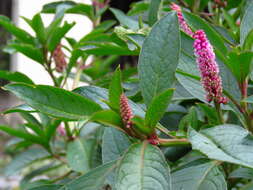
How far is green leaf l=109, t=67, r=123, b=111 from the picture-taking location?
61 centimetres

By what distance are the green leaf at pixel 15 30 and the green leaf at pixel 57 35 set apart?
7 cm

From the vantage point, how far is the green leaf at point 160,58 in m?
0.65

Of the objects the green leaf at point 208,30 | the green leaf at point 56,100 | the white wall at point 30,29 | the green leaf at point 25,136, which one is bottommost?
the white wall at point 30,29

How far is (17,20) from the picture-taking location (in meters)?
7.46

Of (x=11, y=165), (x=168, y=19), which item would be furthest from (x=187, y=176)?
(x=11, y=165)

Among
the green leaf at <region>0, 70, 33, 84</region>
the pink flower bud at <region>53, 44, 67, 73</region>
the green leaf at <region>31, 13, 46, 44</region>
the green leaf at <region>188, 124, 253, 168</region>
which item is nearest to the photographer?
the green leaf at <region>188, 124, 253, 168</region>

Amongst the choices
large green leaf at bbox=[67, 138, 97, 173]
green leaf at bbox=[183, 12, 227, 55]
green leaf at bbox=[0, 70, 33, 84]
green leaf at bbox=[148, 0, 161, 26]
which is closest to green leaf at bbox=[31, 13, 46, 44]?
green leaf at bbox=[0, 70, 33, 84]

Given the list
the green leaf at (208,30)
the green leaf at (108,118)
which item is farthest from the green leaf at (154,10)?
the green leaf at (108,118)

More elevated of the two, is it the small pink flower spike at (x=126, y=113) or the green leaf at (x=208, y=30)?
the green leaf at (x=208, y=30)

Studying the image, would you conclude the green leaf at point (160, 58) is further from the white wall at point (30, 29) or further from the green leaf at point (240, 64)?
the white wall at point (30, 29)

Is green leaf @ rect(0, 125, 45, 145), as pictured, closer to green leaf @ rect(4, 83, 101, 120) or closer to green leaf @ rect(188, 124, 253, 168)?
green leaf @ rect(4, 83, 101, 120)

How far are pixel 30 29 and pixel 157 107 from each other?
19.7 ft

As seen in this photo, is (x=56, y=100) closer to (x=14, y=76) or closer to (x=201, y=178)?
(x=201, y=178)

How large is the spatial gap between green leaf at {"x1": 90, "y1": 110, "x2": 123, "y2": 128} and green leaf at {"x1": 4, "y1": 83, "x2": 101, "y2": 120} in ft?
0.08
